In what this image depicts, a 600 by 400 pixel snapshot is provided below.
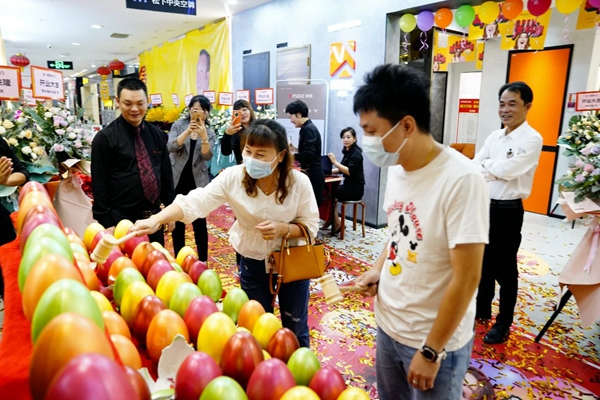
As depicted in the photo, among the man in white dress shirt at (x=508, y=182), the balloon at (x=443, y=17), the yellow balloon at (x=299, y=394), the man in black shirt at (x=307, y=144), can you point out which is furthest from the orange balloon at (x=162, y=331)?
the balloon at (x=443, y=17)

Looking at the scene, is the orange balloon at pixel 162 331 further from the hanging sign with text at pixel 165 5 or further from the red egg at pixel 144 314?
the hanging sign with text at pixel 165 5

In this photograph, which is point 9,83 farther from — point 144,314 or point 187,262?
point 144,314

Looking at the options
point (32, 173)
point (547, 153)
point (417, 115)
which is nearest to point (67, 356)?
point (417, 115)

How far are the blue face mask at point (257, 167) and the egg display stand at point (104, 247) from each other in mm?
572

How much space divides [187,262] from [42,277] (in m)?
1.10

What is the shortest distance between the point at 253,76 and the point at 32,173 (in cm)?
571

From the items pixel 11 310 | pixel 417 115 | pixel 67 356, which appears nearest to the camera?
pixel 67 356

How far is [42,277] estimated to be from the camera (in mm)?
685

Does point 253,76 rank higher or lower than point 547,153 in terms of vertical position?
higher

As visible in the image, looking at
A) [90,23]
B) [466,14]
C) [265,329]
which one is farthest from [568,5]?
[90,23]

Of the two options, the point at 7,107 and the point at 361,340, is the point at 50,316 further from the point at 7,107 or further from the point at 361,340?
the point at 7,107

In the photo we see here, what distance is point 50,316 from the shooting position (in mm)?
596

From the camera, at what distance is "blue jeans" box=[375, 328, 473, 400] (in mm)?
1229

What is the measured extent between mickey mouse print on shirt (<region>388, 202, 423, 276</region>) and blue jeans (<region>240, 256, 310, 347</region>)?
77 cm
